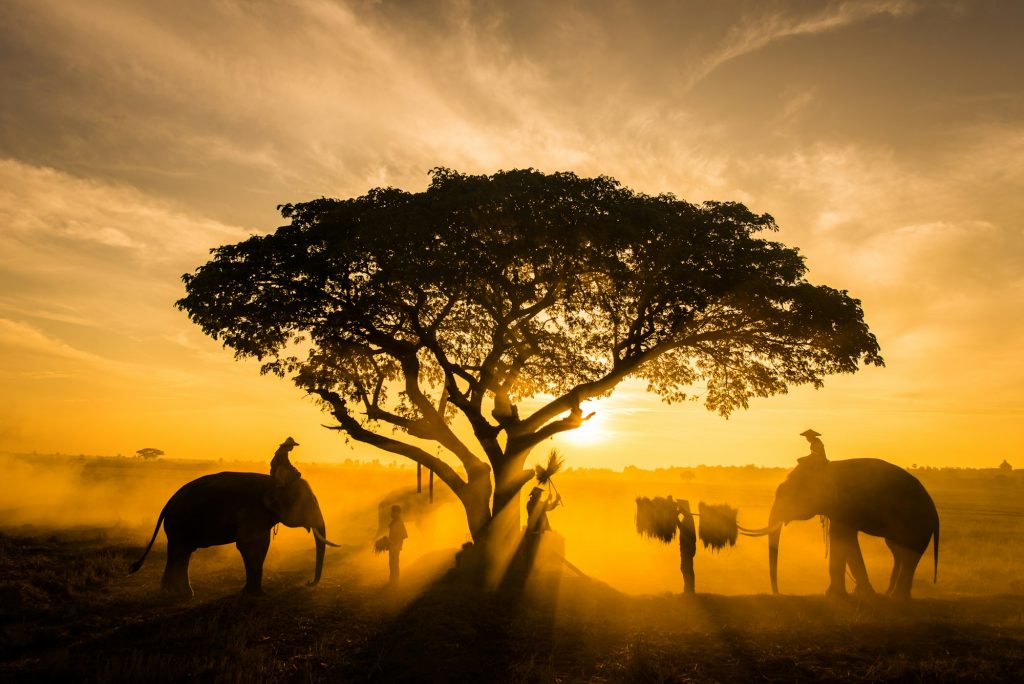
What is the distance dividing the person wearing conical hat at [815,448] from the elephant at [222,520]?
566 inches

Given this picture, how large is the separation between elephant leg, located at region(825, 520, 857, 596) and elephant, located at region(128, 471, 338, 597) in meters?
14.2

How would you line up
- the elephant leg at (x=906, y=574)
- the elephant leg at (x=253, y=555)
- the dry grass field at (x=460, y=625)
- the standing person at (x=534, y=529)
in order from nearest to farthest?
the dry grass field at (x=460, y=625), the elephant leg at (x=906, y=574), the elephant leg at (x=253, y=555), the standing person at (x=534, y=529)

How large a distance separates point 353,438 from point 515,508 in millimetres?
5992

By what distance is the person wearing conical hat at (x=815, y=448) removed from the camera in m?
16.2

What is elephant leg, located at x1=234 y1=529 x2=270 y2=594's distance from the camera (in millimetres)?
14516

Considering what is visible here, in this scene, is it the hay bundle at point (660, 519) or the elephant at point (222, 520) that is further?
the hay bundle at point (660, 519)

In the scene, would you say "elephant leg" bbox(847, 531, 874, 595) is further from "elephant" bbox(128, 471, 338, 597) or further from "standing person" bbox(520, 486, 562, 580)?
"elephant" bbox(128, 471, 338, 597)

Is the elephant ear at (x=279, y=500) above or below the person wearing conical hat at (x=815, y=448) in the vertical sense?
below

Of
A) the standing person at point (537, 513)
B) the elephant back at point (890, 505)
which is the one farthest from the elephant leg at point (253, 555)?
the elephant back at point (890, 505)

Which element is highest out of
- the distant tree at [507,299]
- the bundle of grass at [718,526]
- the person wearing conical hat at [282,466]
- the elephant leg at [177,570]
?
the distant tree at [507,299]

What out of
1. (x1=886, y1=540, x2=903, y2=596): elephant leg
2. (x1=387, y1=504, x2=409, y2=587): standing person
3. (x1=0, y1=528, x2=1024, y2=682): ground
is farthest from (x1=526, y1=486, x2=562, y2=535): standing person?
(x1=886, y1=540, x2=903, y2=596): elephant leg

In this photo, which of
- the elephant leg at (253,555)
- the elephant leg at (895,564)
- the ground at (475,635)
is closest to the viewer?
the ground at (475,635)

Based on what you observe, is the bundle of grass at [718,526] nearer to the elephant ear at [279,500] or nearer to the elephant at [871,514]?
the elephant at [871,514]

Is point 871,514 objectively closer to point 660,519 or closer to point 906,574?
point 906,574
